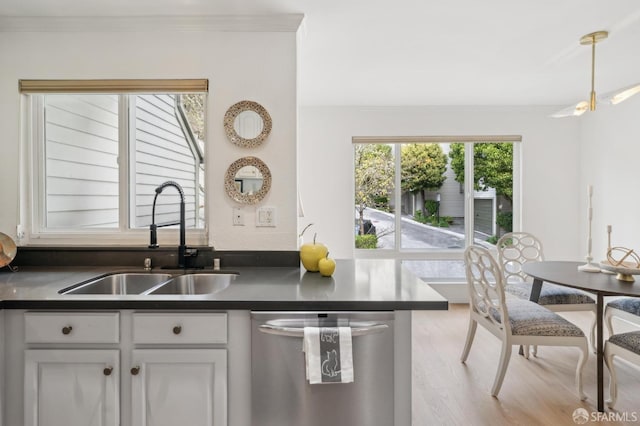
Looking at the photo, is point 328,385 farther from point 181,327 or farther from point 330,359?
point 181,327

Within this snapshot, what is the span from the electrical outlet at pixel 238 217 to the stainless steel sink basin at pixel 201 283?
0.34m

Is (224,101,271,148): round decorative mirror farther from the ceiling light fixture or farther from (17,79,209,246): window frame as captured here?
the ceiling light fixture

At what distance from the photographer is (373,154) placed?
181 inches

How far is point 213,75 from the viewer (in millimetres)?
2264

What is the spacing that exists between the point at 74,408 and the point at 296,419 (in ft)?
2.97

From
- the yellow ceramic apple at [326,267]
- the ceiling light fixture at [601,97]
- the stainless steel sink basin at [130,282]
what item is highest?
the ceiling light fixture at [601,97]

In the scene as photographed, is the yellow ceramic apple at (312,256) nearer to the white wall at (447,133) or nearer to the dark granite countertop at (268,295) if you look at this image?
the dark granite countertop at (268,295)

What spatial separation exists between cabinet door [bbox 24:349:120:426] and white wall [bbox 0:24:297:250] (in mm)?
889

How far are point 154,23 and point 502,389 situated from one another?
3187 millimetres

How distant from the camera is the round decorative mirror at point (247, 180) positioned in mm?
2242

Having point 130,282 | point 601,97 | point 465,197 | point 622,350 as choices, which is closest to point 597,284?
point 622,350

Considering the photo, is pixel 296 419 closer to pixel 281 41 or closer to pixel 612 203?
pixel 281 41

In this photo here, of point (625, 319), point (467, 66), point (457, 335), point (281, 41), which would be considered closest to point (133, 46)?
point (281, 41)

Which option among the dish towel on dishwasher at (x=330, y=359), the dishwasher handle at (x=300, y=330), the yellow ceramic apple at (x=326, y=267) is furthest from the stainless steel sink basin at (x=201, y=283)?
the dish towel on dishwasher at (x=330, y=359)
